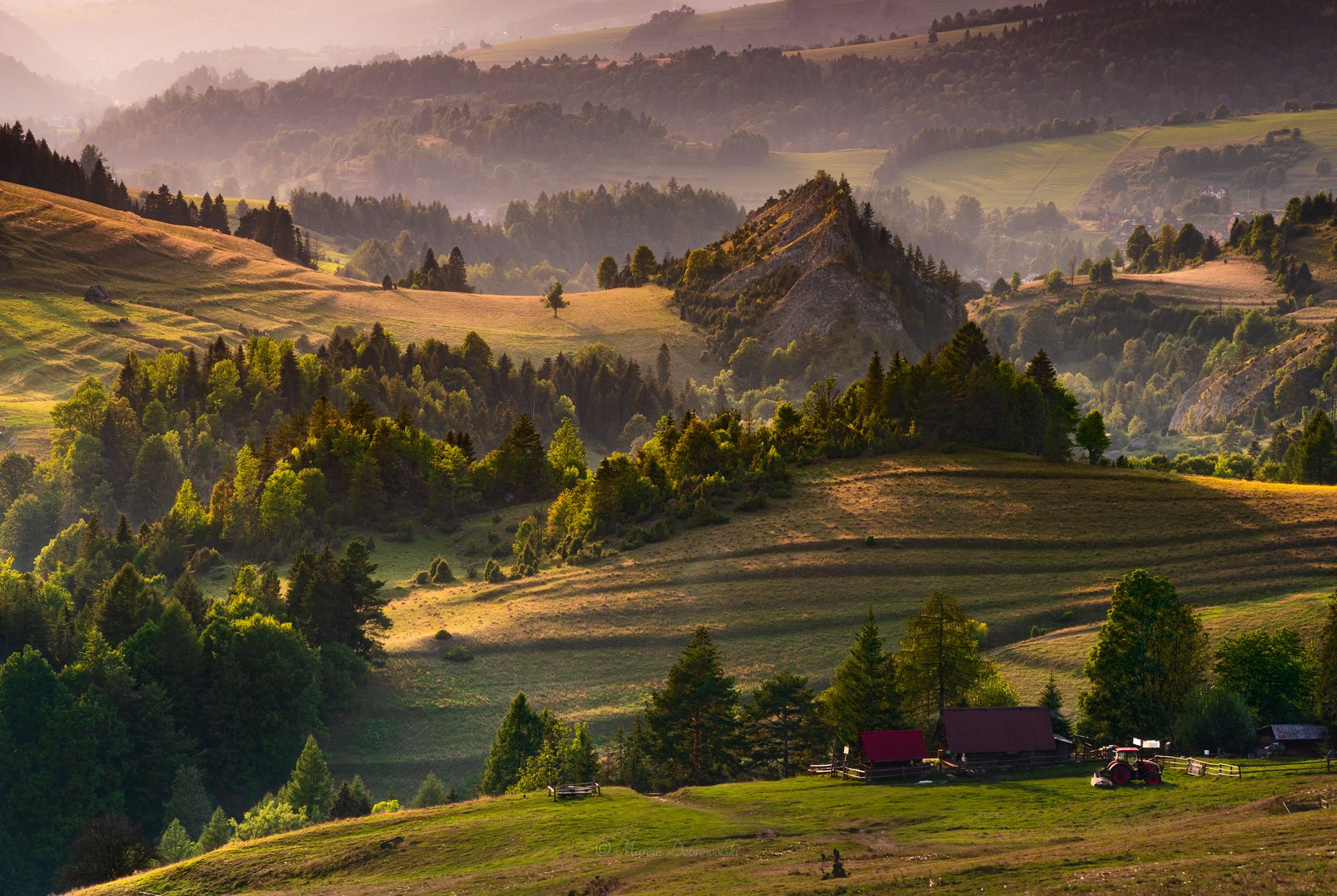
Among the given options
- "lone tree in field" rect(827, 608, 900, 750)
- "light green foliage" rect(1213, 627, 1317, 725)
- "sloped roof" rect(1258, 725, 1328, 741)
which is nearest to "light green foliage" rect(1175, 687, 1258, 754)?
"sloped roof" rect(1258, 725, 1328, 741)

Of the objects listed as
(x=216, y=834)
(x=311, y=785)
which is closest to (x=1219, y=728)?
(x=311, y=785)

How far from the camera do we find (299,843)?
2608 inches

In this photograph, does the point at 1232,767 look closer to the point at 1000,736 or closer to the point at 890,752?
the point at 1000,736

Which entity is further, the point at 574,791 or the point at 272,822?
the point at 272,822

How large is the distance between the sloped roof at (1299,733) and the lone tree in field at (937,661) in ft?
64.0

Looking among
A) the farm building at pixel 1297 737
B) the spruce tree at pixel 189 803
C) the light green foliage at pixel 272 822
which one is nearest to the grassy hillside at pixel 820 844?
the farm building at pixel 1297 737

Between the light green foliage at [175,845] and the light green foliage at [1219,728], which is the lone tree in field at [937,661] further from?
the light green foliage at [175,845]

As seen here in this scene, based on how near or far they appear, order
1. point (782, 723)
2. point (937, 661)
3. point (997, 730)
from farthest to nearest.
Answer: point (782, 723) → point (937, 661) → point (997, 730)

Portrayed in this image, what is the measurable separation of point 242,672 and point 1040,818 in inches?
2947

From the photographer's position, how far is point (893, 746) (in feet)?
252

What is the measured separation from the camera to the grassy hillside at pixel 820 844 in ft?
160

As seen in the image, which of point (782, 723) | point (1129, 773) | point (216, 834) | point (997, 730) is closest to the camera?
point (1129, 773)

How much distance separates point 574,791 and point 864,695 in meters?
20.2

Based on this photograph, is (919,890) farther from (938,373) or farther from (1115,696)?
(938,373)
